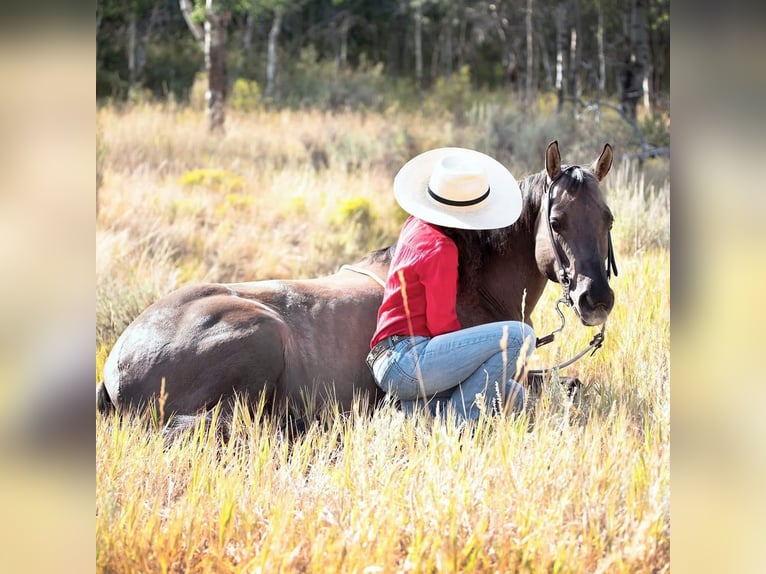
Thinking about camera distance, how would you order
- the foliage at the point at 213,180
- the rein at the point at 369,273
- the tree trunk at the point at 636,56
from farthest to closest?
the tree trunk at the point at 636,56 → the foliage at the point at 213,180 → the rein at the point at 369,273

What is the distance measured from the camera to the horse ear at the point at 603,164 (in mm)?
3934

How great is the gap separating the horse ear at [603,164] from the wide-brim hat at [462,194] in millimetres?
368

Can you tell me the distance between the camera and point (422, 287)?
3.89 metres

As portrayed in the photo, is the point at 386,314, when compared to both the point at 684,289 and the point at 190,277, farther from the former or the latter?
the point at 190,277

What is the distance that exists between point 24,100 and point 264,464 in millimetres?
1676

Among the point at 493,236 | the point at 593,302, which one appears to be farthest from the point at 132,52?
the point at 593,302

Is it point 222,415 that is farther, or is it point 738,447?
point 222,415

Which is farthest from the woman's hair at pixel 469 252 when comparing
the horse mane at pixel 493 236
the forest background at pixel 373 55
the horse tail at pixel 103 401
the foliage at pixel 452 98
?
the foliage at pixel 452 98

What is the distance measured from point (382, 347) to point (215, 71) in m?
11.9

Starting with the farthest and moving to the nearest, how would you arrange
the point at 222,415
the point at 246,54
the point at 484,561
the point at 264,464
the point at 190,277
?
the point at 246,54 → the point at 190,277 → the point at 222,415 → the point at 264,464 → the point at 484,561

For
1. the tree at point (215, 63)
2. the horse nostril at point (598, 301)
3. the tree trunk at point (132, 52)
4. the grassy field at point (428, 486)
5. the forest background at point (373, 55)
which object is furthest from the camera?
the tree trunk at point (132, 52)

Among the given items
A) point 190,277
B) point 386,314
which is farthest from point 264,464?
A: point 190,277

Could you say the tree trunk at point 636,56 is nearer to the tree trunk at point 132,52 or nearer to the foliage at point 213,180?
the foliage at point 213,180

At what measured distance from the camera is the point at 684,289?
2500mm
